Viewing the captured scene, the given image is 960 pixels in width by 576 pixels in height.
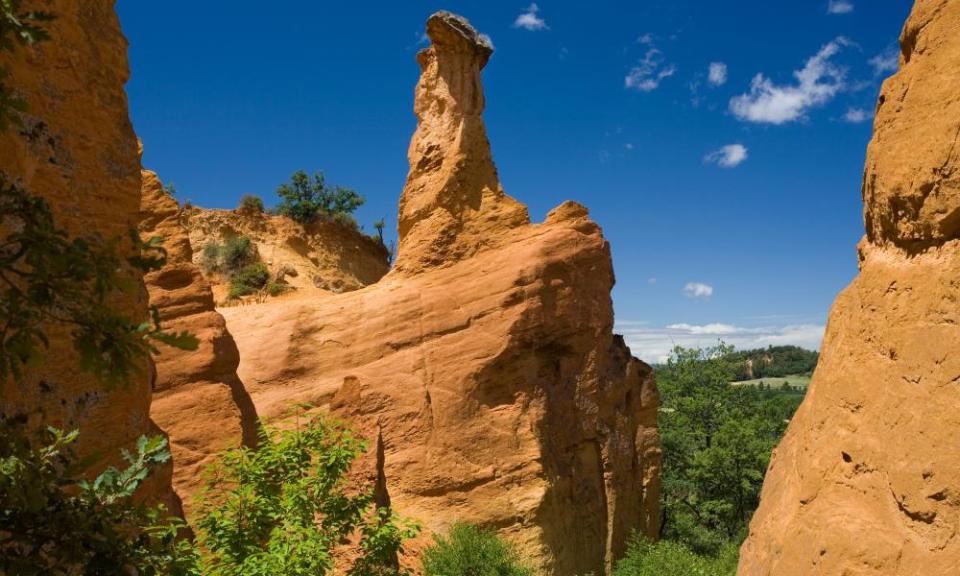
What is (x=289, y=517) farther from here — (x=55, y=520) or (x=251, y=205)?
(x=251, y=205)

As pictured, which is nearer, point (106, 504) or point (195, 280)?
point (106, 504)

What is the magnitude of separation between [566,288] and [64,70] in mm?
13324

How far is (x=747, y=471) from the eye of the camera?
96.5 ft

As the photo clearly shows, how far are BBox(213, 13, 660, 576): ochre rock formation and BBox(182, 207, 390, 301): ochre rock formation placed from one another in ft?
56.2

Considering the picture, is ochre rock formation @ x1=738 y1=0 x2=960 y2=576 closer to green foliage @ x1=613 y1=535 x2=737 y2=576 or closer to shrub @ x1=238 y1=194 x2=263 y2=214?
green foliage @ x1=613 y1=535 x2=737 y2=576

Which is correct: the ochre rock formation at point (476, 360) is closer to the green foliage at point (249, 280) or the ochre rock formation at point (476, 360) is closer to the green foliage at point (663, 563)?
the green foliage at point (663, 563)

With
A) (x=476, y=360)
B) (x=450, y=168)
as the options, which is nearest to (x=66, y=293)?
(x=476, y=360)

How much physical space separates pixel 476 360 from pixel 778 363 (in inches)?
5931

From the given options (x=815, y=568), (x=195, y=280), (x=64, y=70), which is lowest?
(x=815, y=568)

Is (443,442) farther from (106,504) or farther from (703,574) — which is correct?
(106,504)

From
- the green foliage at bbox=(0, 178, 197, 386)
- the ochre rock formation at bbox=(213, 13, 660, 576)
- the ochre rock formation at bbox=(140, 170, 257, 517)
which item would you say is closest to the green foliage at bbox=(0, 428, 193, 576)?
the green foliage at bbox=(0, 178, 197, 386)

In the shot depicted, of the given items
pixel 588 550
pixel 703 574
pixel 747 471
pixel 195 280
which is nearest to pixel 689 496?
pixel 747 471

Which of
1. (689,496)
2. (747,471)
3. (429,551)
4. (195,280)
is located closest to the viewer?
(195,280)

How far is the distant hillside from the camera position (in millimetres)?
142000
